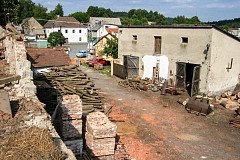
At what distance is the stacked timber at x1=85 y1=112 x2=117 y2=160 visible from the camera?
948 cm

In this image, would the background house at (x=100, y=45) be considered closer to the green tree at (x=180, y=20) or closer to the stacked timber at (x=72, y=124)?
the stacked timber at (x=72, y=124)

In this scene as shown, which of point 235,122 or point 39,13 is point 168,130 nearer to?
point 235,122

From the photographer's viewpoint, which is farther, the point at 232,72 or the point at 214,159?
the point at 232,72

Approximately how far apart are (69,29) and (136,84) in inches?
2268

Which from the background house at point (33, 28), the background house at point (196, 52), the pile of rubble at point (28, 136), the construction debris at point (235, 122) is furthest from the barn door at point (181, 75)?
the background house at point (33, 28)

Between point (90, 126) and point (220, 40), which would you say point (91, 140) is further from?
point (220, 40)

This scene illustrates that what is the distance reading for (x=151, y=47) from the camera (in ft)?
84.8

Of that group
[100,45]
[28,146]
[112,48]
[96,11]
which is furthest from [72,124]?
[96,11]

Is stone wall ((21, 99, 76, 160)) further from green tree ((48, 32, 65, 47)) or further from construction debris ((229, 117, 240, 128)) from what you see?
green tree ((48, 32, 65, 47))

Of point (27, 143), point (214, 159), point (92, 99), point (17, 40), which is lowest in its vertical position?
point (214, 159)

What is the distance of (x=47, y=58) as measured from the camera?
21609mm

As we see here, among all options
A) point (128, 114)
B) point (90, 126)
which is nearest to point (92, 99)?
point (128, 114)

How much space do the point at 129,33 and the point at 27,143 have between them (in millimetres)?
23836

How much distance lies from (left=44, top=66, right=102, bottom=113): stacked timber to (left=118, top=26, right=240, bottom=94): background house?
816 cm
